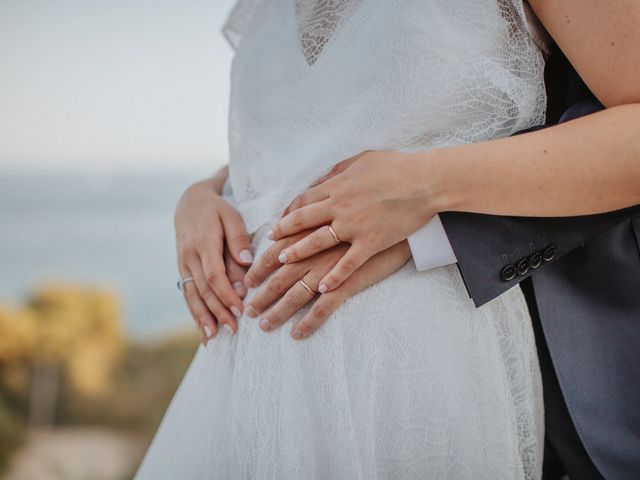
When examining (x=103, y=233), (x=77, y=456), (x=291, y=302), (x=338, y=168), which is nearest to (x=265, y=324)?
(x=291, y=302)

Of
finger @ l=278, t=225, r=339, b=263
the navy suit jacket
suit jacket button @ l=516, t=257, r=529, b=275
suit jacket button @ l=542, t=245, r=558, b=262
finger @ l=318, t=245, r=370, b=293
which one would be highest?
finger @ l=278, t=225, r=339, b=263

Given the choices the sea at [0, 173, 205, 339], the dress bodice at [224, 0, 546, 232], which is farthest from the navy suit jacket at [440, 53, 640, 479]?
the sea at [0, 173, 205, 339]

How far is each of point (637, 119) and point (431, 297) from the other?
0.39 meters

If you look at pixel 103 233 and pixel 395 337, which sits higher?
pixel 395 337

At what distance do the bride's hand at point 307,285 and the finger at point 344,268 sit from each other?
0.05 feet

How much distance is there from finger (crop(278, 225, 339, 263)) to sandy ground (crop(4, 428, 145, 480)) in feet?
23.1

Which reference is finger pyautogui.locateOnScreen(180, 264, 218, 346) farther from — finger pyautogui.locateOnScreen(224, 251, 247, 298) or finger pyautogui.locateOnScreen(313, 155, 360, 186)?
finger pyautogui.locateOnScreen(313, 155, 360, 186)

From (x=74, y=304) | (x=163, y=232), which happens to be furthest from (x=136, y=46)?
(x=74, y=304)

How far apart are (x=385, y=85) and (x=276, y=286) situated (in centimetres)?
36

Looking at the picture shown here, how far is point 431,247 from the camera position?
0.92 metres

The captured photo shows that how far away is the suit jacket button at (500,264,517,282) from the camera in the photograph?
92cm

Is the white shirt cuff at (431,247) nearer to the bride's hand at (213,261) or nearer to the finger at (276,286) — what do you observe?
the finger at (276,286)

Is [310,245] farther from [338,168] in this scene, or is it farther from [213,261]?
[213,261]
